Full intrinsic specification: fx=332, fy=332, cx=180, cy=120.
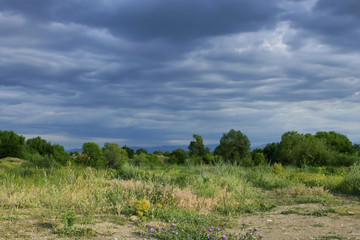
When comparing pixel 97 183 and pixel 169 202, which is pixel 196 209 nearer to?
pixel 169 202

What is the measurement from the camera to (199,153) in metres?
26.0

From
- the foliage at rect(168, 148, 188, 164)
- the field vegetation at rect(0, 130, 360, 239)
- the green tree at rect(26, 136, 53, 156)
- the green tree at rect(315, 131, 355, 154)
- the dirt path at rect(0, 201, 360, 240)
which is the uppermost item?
the green tree at rect(315, 131, 355, 154)

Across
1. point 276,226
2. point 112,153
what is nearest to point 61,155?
point 112,153

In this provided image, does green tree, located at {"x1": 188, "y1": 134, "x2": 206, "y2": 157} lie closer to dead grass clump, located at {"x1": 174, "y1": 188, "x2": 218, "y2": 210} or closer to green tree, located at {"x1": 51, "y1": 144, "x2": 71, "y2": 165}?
green tree, located at {"x1": 51, "y1": 144, "x2": 71, "y2": 165}

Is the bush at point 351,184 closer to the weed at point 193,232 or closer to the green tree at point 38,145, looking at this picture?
the weed at point 193,232

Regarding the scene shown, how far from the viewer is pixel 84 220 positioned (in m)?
5.17

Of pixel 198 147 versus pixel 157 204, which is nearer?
pixel 157 204

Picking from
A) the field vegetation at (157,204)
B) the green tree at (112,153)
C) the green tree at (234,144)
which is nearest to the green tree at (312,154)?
the green tree at (234,144)

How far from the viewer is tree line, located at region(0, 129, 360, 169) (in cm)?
1479

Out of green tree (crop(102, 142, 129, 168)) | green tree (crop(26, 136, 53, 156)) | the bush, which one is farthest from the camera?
green tree (crop(26, 136, 53, 156))

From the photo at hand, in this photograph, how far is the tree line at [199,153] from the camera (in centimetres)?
1479

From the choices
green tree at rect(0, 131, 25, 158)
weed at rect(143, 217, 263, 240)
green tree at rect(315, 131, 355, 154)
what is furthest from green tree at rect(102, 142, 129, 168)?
green tree at rect(315, 131, 355, 154)

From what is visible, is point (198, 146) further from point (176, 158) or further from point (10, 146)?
point (10, 146)

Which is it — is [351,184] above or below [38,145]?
below
